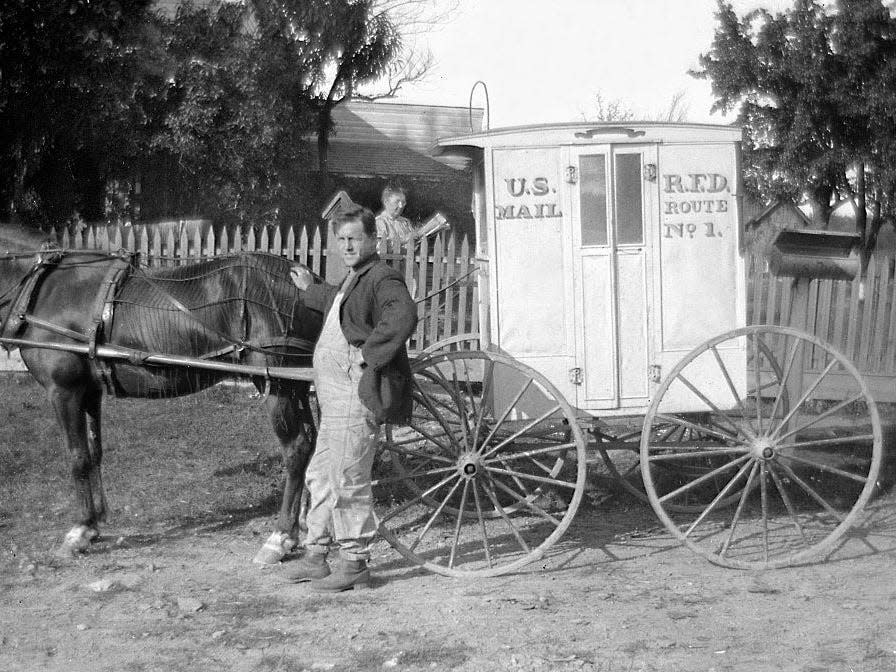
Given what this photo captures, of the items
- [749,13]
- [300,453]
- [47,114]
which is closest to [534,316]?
[300,453]

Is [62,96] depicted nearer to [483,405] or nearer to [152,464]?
[152,464]

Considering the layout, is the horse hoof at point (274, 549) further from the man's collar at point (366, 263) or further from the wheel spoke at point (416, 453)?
the man's collar at point (366, 263)

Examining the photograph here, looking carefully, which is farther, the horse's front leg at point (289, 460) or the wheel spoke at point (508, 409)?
the horse's front leg at point (289, 460)

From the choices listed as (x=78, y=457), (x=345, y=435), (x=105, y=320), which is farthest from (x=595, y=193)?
(x=78, y=457)

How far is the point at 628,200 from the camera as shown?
18.9 ft

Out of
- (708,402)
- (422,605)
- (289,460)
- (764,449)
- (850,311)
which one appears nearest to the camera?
(422,605)

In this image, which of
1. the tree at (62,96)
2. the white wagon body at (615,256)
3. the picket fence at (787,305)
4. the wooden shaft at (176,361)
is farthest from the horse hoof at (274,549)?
the tree at (62,96)

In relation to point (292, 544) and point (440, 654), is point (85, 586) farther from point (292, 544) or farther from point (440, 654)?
point (440, 654)

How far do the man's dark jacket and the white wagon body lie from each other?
90 cm

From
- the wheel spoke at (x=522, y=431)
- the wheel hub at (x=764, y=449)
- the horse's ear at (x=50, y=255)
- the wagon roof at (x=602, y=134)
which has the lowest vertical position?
the wheel hub at (x=764, y=449)

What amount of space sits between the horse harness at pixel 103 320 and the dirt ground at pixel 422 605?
1111 mm

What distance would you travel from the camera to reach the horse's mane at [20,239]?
20.9 ft

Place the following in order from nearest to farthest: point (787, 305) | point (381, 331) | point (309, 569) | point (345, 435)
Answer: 1. point (381, 331)
2. point (345, 435)
3. point (309, 569)
4. point (787, 305)

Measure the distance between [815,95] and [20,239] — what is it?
1723 cm
